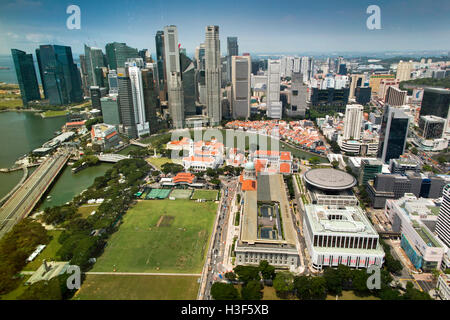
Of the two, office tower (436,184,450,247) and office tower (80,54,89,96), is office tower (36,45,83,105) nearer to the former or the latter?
office tower (80,54,89,96)

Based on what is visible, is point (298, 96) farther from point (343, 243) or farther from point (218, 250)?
point (218, 250)

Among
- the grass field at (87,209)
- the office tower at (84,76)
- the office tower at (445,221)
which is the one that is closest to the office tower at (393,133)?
the office tower at (445,221)

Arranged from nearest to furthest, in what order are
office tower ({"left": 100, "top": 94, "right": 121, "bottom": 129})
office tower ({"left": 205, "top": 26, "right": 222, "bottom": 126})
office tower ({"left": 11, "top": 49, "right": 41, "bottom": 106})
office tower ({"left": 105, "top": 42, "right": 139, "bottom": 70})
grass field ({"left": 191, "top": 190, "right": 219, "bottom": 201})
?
grass field ({"left": 191, "top": 190, "right": 219, "bottom": 201}) < office tower ({"left": 100, "top": 94, "right": 121, "bottom": 129}) < office tower ({"left": 205, "top": 26, "right": 222, "bottom": 126}) < office tower ({"left": 11, "top": 49, "right": 41, "bottom": 106}) < office tower ({"left": 105, "top": 42, "right": 139, "bottom": 70})

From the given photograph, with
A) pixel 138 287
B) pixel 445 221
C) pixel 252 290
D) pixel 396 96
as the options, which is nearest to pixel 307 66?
pixel 396 96

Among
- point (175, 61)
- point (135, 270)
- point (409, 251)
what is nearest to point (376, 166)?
point (409, 251)

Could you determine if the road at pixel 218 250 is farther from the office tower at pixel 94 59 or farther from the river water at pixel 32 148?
the office tower at pixel 94 59

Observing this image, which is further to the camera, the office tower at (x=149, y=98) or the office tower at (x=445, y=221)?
the office tower at (x=149, y=98)

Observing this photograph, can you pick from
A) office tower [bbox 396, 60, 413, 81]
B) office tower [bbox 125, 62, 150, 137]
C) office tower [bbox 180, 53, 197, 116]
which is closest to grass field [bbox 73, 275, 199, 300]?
office tower [bbox 125, 62, 150, 137]
